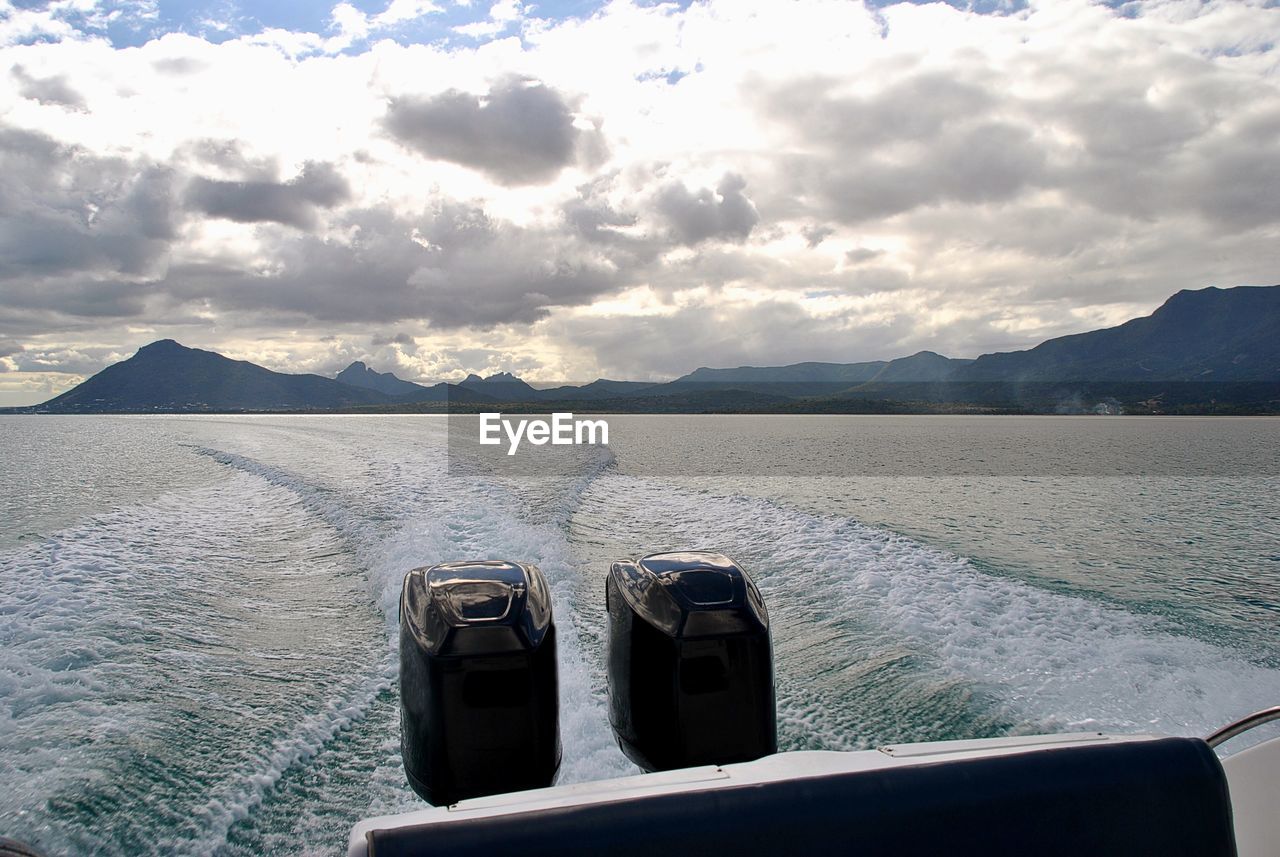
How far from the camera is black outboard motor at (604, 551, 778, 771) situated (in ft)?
9.22

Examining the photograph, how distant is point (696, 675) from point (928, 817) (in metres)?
1.32

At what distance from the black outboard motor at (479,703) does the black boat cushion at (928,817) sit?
4.05 ft

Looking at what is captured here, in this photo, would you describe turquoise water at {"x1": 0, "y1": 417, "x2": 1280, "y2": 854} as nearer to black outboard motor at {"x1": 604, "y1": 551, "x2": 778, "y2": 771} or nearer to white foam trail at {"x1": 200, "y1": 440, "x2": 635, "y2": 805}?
white foam trail at {"x1": 200, "y1": 440, "x2": 635, "y2": 805}

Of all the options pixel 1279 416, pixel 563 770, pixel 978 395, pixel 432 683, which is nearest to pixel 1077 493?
pixel 563 770

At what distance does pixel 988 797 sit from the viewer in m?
1.58

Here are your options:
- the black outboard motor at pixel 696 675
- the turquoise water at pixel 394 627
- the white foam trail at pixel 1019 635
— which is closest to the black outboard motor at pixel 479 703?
the black outboard motor at pixel 696 675

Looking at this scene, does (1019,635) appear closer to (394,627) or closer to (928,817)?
(394,627)

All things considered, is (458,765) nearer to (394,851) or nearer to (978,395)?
(394,851)

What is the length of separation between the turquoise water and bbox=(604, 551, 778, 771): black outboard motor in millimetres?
1201

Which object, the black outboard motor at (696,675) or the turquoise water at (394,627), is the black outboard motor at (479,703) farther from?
the turquoise water at (394,627)

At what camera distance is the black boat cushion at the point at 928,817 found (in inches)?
55.9

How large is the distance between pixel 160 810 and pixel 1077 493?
21.1m

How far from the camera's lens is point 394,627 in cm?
632

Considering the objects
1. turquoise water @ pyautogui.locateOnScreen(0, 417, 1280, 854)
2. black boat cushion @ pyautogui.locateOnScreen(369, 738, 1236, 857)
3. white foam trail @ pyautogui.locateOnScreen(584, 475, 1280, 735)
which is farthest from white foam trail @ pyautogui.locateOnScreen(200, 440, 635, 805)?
black boat cushion @ pyautogui.locateOnScreen(369, 738, 1236, 857)
